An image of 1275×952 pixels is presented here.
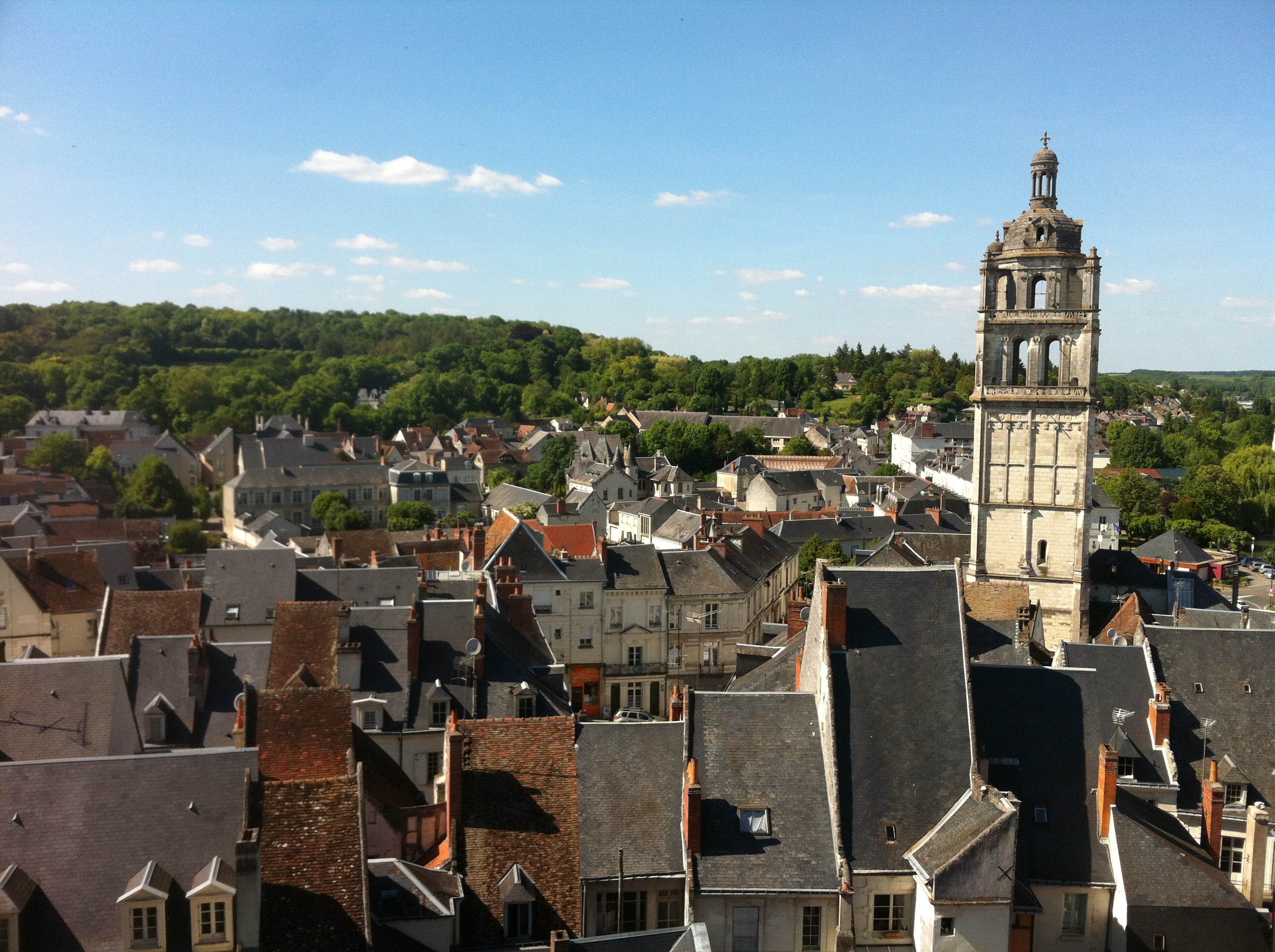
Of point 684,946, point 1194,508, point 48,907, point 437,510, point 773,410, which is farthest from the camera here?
point 773,410

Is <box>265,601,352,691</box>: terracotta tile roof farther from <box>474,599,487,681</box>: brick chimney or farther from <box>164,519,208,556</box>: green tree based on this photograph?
<box>164,519,208,556</box>: green tree

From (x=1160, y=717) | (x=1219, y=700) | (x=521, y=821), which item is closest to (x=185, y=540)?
(x=521, y=821)

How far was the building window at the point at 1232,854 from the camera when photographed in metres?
24.8

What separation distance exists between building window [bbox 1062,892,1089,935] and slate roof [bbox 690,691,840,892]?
495 centimetres

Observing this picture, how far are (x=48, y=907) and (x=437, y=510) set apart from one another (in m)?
82.9

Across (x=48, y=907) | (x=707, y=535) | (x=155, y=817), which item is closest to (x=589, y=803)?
(x=155, y=817)

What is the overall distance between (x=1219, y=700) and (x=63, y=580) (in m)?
43.6

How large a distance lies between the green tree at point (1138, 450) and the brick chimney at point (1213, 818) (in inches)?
4958

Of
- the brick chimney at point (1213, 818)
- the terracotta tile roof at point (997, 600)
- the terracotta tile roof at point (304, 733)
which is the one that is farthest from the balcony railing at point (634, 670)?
the brick chimney at point (1213, 818)

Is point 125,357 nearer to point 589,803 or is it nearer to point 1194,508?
point 1194,508

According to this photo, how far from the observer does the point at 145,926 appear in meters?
16.7

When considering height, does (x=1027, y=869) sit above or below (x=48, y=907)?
below

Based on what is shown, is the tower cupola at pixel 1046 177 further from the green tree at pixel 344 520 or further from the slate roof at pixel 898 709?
the green tree at pixel 344 520

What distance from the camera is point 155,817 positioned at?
57.7ft
